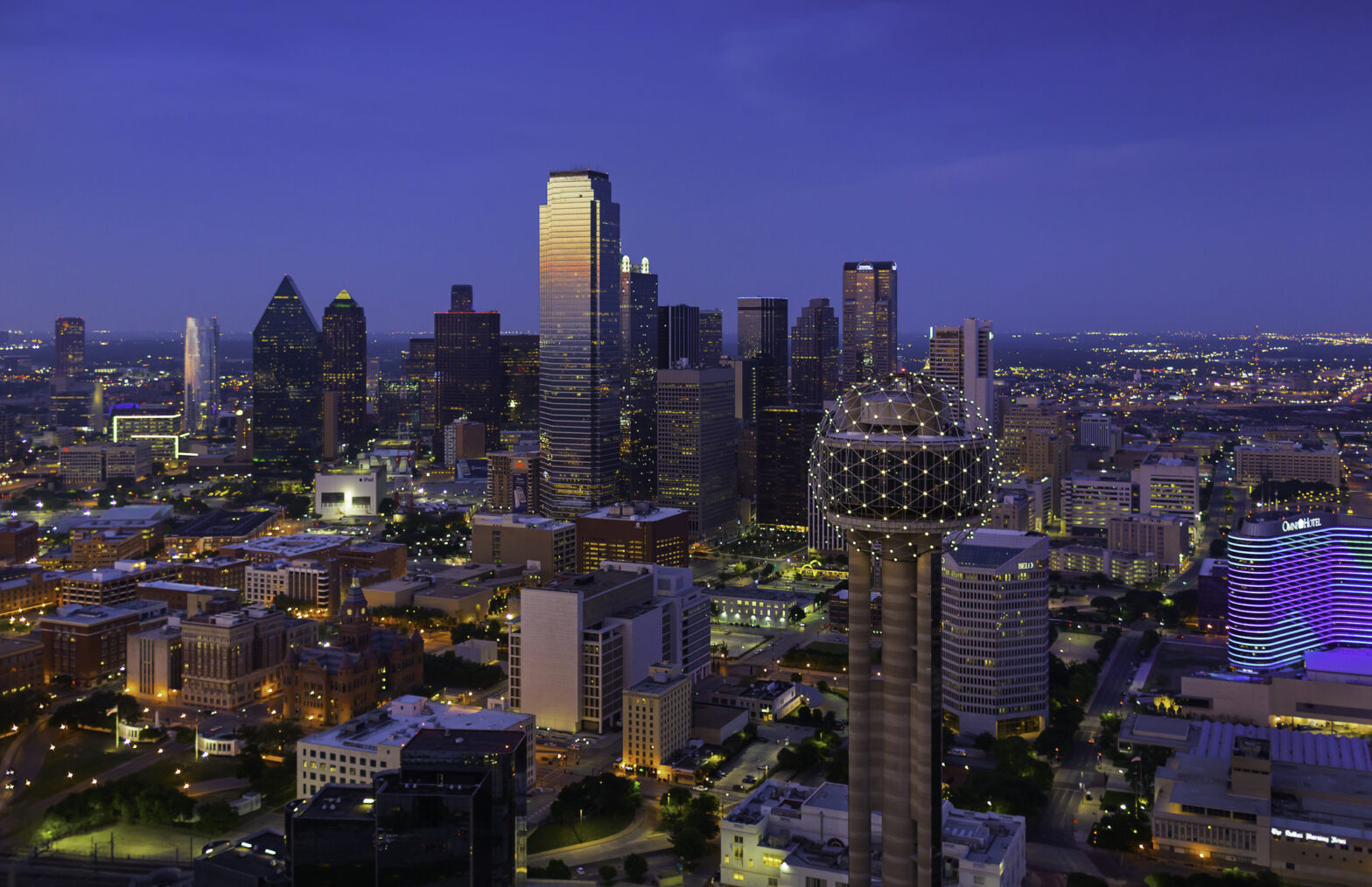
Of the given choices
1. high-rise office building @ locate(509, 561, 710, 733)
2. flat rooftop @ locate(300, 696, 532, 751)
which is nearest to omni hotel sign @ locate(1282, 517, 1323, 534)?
high-rise office building @ locate(509, 561, 710, 733)

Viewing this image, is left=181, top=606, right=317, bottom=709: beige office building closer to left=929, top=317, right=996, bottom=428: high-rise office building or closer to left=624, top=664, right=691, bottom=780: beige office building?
left=624, top=664, right=691, bottom=780: beige office building

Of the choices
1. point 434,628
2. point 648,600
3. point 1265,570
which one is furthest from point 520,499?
point 1265,570

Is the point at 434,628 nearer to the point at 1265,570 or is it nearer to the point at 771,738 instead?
the point at 771,738

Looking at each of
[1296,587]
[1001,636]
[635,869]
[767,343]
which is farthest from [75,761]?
[767,343]

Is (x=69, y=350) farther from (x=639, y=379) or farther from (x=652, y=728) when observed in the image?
(x=652, y=728)

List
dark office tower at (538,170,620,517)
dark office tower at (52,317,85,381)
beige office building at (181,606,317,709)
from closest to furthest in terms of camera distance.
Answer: beige office building at (181,606,317,709), dark office tower at (538,170,620,517), dark office tower at (52,317,85,381)

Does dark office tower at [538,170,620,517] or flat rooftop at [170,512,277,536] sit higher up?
dark office tower at [538,170,620,517]

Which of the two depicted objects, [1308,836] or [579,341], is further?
[579,341]
